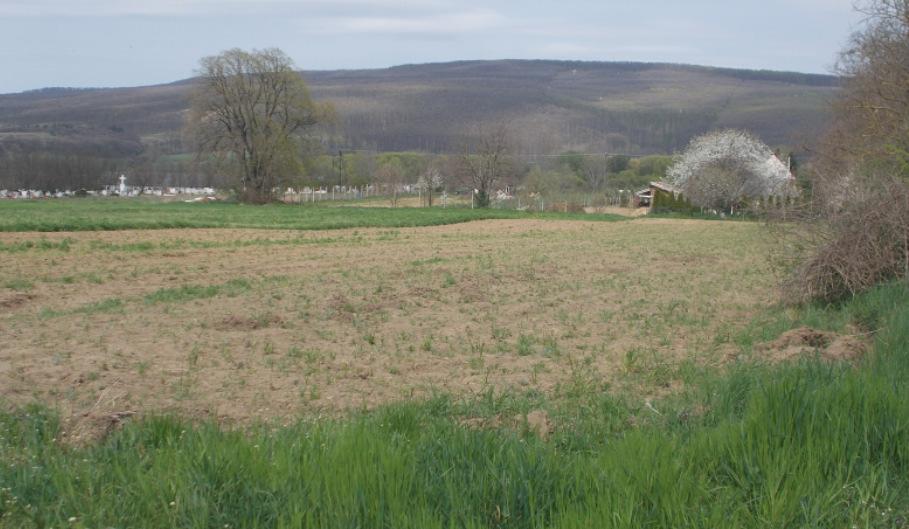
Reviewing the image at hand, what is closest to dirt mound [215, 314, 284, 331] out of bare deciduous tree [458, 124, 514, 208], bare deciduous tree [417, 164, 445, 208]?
bare deciduous tree [458, 124, 514, 208]

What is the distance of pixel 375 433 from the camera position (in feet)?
17.5

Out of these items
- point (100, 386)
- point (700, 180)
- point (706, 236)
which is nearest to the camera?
point (100, 386)

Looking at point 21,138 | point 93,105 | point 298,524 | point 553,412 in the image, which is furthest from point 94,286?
point 93,105

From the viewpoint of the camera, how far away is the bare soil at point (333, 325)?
8.04 meters

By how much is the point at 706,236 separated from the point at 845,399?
107ft

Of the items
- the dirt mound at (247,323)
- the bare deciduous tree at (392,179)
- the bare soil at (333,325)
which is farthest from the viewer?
the bare deciduous tree at (392,179)

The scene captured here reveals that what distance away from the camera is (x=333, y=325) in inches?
468

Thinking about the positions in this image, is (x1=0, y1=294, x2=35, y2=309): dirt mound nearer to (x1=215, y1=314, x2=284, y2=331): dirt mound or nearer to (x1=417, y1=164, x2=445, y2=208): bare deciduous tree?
(x1=215, y1=314, x2=284, y2=331): dirt mound

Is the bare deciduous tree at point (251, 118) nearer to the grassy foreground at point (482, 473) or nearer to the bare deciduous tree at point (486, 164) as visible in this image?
the bare deciduous tree at point (486, 164)

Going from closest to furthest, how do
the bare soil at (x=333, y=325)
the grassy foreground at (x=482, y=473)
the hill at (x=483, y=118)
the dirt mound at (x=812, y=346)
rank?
1. the grassy foreground at (x=482, y=473)
2. the bare soil at (x=333, y=325)
3. the dirt mound at (x=812, y=346)
4. the hill at (x=483, y=118)

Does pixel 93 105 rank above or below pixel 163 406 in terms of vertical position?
above

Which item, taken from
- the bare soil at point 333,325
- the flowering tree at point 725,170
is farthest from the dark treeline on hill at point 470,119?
the bare soil at point 333,325

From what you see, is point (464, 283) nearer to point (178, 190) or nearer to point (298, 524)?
point (298, 524)

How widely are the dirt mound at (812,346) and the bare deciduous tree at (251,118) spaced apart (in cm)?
6765
